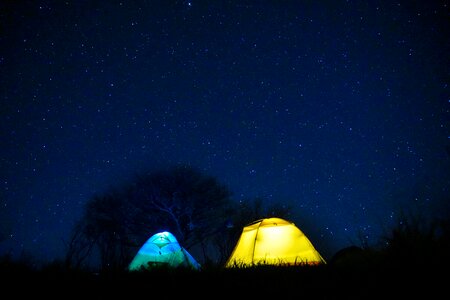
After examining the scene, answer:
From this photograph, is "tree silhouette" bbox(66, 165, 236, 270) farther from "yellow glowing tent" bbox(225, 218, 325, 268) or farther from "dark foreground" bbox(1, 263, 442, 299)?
"dark foreground" bbox(1, 263, 442, 299)

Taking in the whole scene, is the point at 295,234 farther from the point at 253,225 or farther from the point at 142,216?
the point at 142,216

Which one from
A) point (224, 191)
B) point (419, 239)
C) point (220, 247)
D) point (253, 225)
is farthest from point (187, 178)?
point (419, 239)

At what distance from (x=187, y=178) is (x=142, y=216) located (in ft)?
12.9

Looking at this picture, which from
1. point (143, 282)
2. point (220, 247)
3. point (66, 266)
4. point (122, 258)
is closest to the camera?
point (143, 282)

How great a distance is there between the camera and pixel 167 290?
216 centimetres

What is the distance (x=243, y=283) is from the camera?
7.16 feet

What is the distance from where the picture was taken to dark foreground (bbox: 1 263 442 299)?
1.78m

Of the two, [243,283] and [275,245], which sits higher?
[275,245]

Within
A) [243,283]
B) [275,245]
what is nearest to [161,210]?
[275,245]

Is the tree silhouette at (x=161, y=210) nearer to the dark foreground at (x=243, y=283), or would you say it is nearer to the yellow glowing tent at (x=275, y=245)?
the yellow glowing tent at (x=275, y=245)

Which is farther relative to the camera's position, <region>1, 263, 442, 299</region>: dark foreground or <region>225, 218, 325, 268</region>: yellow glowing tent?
<region>225, 218, 325, 268</region>: yellow glowing tent

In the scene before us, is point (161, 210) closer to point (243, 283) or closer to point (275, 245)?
point (275, 245)

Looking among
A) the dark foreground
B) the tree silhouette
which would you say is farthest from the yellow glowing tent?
the tree silhouette

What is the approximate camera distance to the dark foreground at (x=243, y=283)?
1.78 meters
